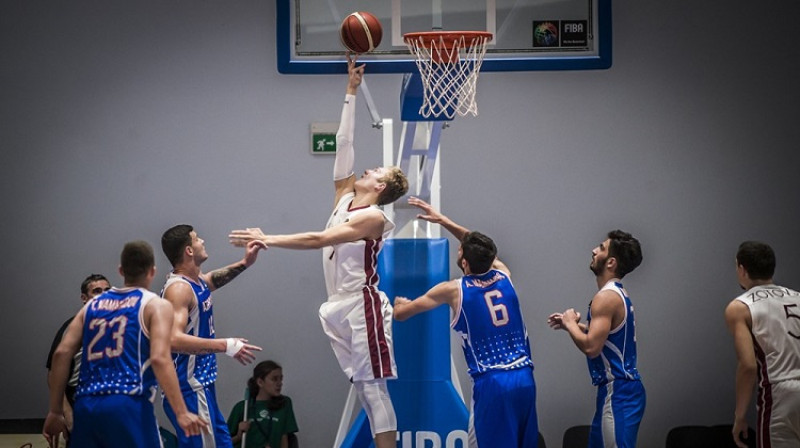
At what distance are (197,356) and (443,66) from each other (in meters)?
2.39

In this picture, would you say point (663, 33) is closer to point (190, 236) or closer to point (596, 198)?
point (596, 198)

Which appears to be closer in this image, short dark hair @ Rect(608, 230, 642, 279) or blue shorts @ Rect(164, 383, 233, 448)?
blue shorts @ Rect(164, 383, 233, 448)

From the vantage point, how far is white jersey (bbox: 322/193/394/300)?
6.84 meters

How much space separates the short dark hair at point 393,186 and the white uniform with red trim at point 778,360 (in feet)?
7.40

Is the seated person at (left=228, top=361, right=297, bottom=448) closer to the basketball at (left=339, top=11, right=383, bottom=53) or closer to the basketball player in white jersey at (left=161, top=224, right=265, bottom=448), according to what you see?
the basketball player in white jersey at (left=161, top=224, right=265, bottom=448)

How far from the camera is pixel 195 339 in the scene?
6.26 meters

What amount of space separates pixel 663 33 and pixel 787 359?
4.03 m

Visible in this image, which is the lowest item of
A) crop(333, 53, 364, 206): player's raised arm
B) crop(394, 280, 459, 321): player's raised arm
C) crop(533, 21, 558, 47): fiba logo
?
crop(394, 280, 459, 321): player's raised arm

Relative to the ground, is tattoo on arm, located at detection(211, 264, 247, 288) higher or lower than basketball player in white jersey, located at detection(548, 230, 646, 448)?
higher

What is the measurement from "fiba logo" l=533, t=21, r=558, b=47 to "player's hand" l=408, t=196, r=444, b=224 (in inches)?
52.6

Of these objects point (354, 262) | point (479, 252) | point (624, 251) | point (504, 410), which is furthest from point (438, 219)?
point (504, 410)

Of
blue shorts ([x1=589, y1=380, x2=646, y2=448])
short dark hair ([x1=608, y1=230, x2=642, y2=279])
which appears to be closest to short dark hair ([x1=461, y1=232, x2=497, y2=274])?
short dark hair ([x1=608, y1=230, x2=642, y2=279])

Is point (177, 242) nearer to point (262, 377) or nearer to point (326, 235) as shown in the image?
point (326, 235)

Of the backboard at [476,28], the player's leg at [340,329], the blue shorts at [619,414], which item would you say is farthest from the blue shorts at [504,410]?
the backboard at [476,28]
